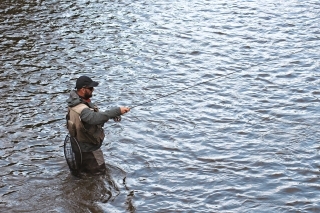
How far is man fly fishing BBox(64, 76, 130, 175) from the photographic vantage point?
8406 mm

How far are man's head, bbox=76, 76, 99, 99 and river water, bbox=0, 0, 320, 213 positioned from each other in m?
1.43

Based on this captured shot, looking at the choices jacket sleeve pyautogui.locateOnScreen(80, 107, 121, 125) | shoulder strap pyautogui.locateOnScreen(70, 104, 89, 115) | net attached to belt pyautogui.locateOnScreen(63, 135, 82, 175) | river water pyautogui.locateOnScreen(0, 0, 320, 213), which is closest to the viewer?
jacket sleeve pyautogui.locateOnScreen(80, 107, 121, 125)

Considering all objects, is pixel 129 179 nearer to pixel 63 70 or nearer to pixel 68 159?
pixel 68 159

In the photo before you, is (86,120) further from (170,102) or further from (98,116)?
(170,102)

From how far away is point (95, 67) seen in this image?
578 inches

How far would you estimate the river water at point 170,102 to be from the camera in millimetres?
9062

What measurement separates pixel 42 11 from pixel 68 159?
11.4 metres

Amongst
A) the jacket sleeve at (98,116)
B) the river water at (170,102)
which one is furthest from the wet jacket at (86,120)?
the river water at (170,102)

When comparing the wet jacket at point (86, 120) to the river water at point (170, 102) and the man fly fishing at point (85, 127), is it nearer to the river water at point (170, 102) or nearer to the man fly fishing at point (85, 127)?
the man fly fishing at point (85, 127)

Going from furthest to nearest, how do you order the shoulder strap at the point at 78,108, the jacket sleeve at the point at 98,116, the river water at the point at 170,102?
the river water at the point at 170,102
the shoulder strap at the point at 78,108
the jacket sleeve at the point at 98,116

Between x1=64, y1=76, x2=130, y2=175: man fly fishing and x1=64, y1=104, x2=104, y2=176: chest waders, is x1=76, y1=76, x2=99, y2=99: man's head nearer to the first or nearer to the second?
x1=64, y1=76, x2=130, y2=175: man fly fishing

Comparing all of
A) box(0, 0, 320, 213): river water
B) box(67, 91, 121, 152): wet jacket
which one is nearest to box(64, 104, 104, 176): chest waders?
box(67, 91, 121, 152): wet jacket

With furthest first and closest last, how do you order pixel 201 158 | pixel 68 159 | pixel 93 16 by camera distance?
1. pixel 93 16
2. pixel 201 158
3. pixel 68 159

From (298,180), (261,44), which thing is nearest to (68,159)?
(298,180)
